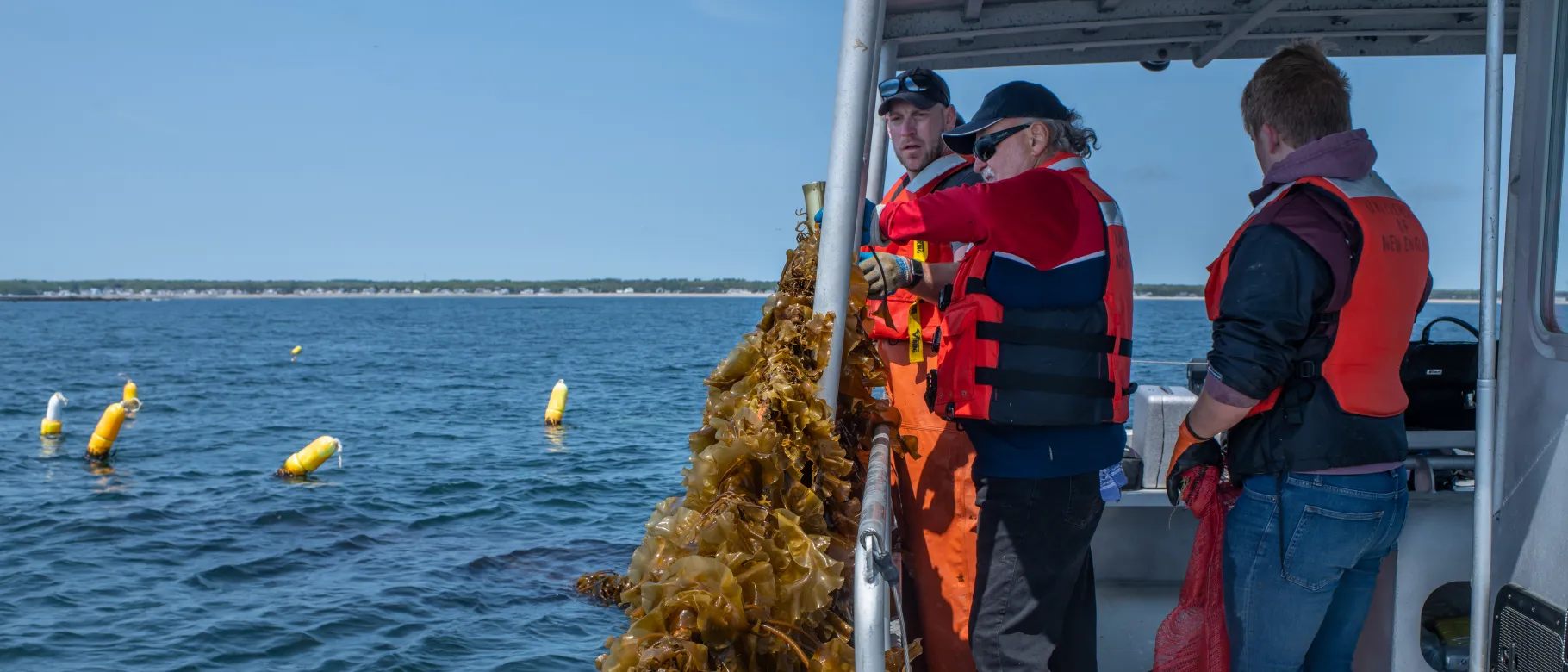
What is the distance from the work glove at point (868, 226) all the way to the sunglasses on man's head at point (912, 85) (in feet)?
2.65

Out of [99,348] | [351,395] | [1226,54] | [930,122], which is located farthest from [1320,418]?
[99,348]

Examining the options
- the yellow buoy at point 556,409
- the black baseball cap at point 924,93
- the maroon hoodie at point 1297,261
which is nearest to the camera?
the maroon hoodie at point 1297,261

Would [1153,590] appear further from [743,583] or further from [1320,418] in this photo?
[743,583]

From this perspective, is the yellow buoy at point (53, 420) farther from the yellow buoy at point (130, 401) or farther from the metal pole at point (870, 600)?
the metal pole at point (870, 600)

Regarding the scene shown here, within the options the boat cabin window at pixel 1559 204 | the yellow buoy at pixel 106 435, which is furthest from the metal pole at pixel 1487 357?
the yellow buoy at pixel 106 435

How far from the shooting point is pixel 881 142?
4371 millimetres

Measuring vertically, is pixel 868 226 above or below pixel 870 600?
above

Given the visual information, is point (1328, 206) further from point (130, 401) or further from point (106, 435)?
point (130, 401)

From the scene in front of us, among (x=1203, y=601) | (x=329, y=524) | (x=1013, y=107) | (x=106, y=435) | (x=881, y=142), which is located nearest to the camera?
(x=1013, y=107)

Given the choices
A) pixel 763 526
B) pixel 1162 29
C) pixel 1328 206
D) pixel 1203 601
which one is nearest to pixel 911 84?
pixel 1162 29

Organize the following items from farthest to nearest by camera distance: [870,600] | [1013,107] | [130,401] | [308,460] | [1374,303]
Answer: [130,401], [308,460], [1013,107], [1374,303], [870,600]

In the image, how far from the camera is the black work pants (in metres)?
2.84

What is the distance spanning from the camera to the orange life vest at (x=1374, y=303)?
249 cm

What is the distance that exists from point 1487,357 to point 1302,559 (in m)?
0.61
